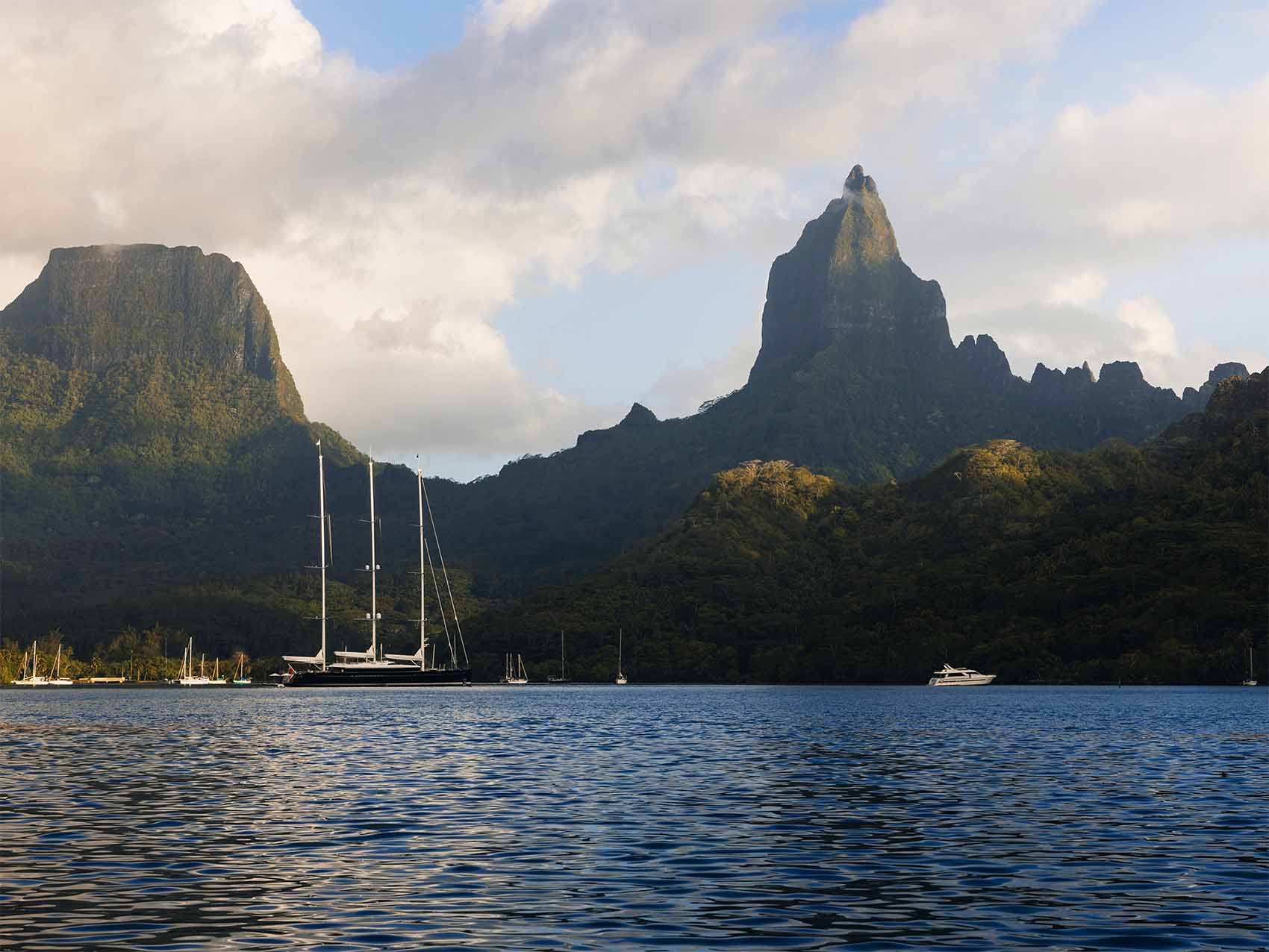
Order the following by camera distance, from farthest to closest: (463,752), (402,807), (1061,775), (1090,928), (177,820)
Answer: (463,752)
(1061,775)
(402,807)
(177,820)
(1090,928)

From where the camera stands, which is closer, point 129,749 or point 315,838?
point 315,838

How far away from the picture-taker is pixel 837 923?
27172 millimetres

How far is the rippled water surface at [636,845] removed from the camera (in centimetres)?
2664

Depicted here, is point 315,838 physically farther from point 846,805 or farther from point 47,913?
point 846,805

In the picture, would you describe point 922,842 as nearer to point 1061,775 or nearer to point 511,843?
point 511,843

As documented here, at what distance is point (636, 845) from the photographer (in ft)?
128

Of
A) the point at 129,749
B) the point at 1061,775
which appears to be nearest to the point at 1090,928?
the point at 1061,775

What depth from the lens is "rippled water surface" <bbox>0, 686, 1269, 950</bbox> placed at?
2664cm

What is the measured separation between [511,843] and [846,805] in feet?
50.4

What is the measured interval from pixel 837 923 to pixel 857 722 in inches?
3682

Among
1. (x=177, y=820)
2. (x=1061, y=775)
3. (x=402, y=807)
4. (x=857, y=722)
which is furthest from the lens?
(x=857, y=722)

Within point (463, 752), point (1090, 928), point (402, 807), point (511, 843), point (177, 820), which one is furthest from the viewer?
point (463, 752)

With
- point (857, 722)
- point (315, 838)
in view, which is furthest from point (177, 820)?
point (857, 722)

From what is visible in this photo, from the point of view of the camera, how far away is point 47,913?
1088 inches
